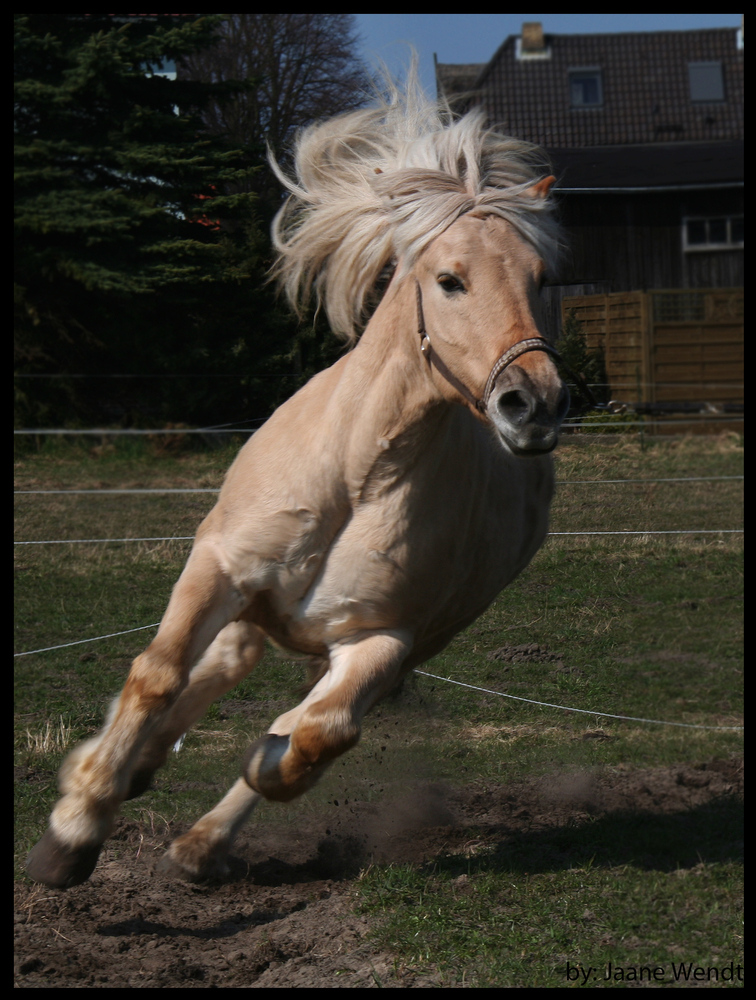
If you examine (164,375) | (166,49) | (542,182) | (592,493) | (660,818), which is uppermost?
(166,49)

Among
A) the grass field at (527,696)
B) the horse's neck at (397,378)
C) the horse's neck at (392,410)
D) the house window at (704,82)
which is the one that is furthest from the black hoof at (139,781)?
the house window at (704,82)

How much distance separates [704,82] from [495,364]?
18.0ft

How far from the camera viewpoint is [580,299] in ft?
14.2

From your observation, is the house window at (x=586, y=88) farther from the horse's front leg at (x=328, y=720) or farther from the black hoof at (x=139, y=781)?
the black hoof at (x=139, y=781)

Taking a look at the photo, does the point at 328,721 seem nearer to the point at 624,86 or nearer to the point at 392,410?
the point at 392,410

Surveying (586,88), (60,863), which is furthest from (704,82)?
(60,863)

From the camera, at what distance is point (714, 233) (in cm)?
471

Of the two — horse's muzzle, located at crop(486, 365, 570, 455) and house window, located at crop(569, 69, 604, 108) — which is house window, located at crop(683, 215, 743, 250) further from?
horse's muzzle, located at crop(486, 365, 570, 455)

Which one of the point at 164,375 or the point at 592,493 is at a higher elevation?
the point at 164,375

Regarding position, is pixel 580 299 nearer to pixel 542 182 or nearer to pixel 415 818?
pixel 542 182

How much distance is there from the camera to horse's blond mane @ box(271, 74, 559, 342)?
2.47 meters

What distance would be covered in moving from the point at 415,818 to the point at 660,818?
1006 mm

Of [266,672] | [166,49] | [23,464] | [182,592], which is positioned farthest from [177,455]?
[182,592]

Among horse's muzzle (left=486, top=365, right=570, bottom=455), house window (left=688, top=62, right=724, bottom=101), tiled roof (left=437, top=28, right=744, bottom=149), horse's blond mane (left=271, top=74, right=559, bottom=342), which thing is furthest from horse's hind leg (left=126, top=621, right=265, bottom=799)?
house window (left=688, top=62, right=724, bottom=101)
